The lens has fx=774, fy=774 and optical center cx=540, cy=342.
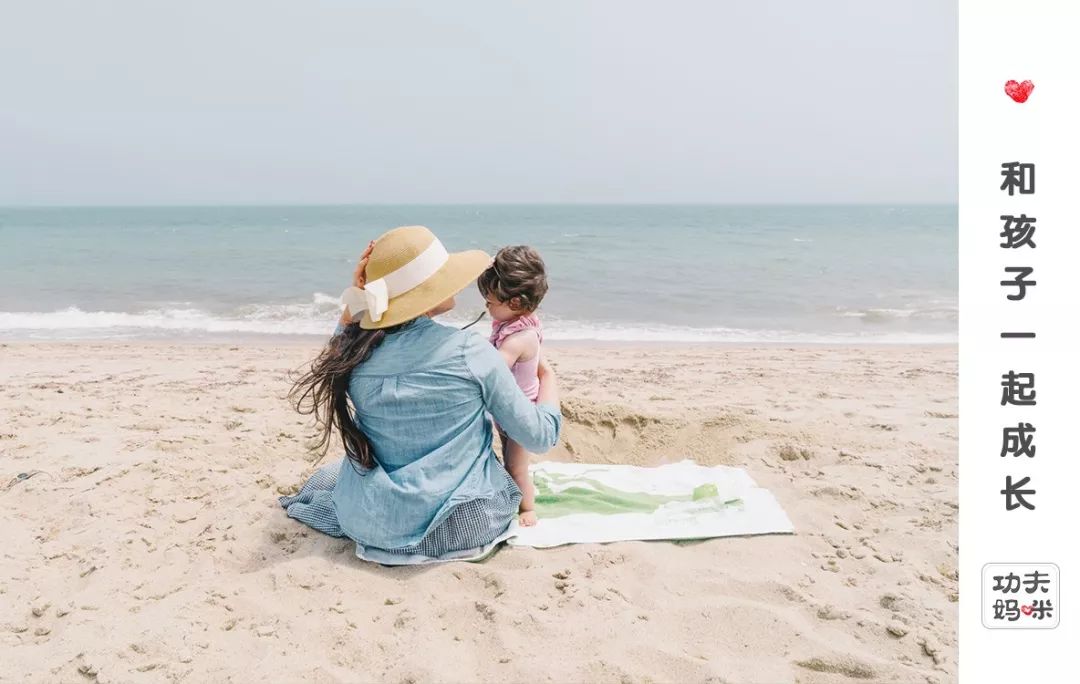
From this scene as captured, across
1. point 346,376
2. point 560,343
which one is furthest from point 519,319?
point 560,343

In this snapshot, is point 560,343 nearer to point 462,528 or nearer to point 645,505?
point 645,505

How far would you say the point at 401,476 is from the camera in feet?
9.84

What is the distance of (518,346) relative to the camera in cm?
337

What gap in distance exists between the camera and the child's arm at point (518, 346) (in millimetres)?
3363

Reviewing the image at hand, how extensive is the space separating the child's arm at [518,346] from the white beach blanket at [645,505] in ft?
2.40

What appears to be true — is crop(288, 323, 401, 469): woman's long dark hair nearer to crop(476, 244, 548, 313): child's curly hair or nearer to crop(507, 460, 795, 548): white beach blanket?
crop(476, 244, 548, 313): child's curly hair

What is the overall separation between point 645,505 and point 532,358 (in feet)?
3.03

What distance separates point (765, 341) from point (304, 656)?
869 centimetres

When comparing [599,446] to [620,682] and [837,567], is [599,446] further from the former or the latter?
[620,682]
